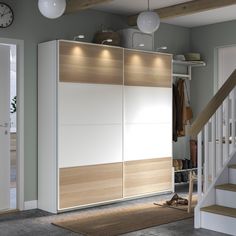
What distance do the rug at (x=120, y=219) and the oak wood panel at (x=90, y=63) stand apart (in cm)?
170

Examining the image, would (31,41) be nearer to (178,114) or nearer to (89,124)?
(89,124)

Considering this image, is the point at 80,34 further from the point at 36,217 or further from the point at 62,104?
the point at 36,217

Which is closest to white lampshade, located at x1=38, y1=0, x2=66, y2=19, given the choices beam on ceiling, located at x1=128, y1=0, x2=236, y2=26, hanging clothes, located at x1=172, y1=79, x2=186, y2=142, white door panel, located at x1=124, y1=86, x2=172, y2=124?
white door panel, located at x1=124, y1=86, x2=172, y2=124

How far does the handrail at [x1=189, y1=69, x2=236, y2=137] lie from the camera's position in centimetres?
493

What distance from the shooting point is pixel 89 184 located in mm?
5922

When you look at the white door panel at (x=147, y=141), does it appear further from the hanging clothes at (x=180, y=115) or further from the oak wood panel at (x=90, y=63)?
the oak wood panel at (x=90, y=63)

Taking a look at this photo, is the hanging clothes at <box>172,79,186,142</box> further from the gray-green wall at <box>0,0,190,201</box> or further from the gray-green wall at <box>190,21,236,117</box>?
the gray-green wall at <box>0,0,190,201</box>

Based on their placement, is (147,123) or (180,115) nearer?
(147,123)

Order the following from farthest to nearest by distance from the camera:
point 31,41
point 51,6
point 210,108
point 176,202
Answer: point 176,202
point 31,41
point 210,108
point 51,6

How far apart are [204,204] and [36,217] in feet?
6.60

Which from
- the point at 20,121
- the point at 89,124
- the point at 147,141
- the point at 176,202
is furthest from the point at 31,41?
the point at 176,202

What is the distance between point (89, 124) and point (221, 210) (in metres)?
2.06

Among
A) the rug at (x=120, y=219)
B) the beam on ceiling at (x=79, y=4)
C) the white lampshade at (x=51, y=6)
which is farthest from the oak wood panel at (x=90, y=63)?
the rug at (x=120, y=219)

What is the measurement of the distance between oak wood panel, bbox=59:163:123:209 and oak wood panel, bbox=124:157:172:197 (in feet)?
0.55
